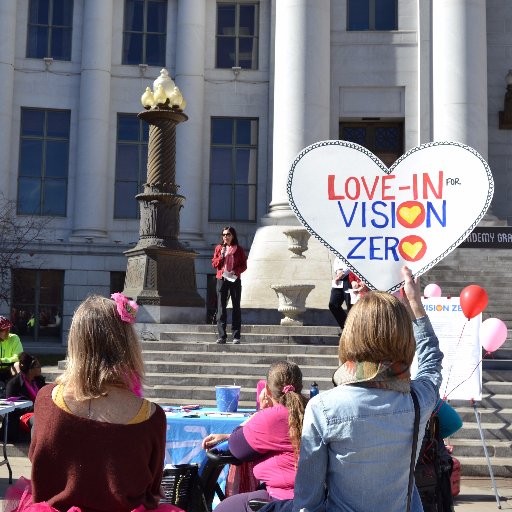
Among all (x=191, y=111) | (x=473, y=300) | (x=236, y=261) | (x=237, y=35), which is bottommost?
(x=473, y=300)

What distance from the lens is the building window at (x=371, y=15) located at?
24109mm

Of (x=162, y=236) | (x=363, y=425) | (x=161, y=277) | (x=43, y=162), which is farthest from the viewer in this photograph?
(x=43, y=162)

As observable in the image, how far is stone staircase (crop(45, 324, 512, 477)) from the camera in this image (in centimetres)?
985

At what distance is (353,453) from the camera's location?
281 cm

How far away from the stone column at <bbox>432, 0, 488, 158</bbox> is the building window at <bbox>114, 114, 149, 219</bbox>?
28.3 ft

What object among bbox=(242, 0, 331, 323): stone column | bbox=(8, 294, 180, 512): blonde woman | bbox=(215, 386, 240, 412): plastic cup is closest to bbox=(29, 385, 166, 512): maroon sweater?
bbox=(8, 294, 180, 512): blonde woman

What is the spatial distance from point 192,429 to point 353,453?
371 cm

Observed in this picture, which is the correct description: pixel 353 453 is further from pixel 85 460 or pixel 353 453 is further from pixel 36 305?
pixel 36 305

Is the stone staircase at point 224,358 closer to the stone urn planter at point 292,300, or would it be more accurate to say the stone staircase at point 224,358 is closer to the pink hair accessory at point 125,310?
the stone urn planter at point 292,300

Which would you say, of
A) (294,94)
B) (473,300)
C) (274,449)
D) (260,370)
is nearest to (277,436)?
(274,449)

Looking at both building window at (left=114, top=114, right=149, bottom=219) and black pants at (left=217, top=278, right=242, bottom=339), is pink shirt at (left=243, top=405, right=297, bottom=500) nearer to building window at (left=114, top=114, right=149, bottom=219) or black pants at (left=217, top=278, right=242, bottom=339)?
black pants at (left=217, top=278, right=242, bottom=339)

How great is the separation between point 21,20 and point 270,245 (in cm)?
1131

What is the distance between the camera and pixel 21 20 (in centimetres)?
2530

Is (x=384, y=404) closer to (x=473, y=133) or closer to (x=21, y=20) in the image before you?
(x=473, y=133)
